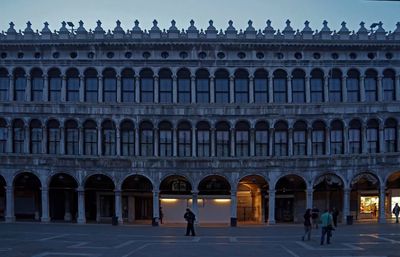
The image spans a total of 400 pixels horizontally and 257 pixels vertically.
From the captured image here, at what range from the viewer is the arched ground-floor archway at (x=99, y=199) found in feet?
143

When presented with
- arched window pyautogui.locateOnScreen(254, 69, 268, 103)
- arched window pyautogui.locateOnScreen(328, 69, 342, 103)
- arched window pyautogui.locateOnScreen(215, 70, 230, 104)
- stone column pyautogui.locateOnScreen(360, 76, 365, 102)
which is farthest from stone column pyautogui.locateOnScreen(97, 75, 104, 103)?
stone column pyautogui.locateOnScreen(360, 76, 365, 102)

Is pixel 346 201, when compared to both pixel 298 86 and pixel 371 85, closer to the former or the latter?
pixel 371 85

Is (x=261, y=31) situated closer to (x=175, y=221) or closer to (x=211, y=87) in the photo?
(x=211, y=87)

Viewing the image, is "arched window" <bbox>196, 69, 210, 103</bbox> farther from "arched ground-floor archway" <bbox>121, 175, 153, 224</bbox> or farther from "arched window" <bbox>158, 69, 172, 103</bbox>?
"arched ground-floor archway" <bbox>121, 175, 153, 224</bbox>

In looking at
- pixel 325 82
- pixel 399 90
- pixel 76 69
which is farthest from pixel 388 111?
pixel 76 69

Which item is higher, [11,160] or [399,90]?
[399,90]

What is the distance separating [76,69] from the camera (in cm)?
4325

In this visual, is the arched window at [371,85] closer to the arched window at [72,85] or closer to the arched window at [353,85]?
the arched window at [353,85]

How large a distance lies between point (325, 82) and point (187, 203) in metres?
14.1

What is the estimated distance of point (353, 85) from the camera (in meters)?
43.3

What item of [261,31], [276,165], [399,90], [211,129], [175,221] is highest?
[261,31]

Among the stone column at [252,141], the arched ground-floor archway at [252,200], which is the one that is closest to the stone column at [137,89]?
the stone column at [252,141]

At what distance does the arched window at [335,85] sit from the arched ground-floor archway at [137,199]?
617 inches

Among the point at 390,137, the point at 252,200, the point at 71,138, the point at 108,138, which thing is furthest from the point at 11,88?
the point at 390,137
